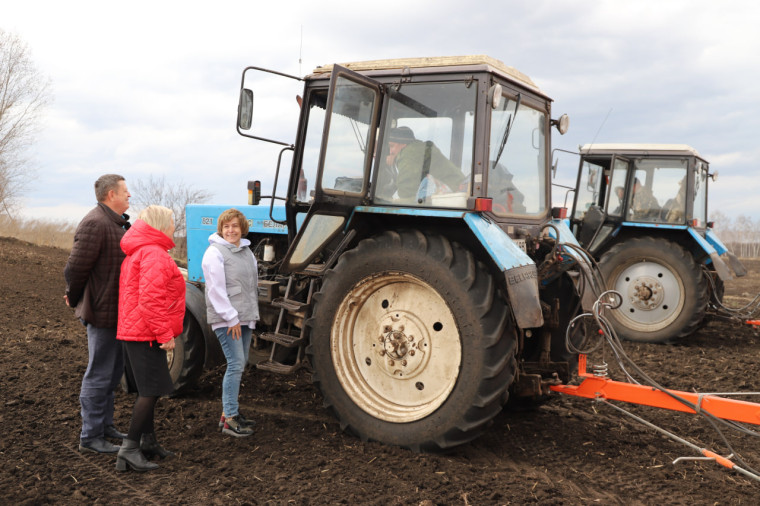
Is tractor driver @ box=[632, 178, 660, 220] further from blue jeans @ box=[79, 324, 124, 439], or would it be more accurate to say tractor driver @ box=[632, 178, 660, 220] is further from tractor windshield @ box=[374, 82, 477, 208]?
blue jeans @ box=[79, 324, 124, 439]

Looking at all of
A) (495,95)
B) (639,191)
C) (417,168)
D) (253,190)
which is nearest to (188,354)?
(253,190)

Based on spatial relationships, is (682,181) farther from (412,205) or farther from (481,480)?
(481,480)

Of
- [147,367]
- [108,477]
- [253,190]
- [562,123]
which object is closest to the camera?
[108,477]

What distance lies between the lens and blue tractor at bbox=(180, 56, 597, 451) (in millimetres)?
3551

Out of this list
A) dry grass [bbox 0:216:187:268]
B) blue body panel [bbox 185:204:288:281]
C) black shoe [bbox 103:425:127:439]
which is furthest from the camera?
dry grass [bbox 0:216:187:268]

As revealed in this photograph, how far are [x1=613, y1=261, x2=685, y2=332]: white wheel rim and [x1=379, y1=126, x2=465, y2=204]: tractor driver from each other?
535cm

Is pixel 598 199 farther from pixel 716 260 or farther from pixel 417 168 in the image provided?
pixel 417 168

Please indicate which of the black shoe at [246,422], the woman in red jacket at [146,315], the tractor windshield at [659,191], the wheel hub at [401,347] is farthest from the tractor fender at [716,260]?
the woman in red jacket at [146,315]

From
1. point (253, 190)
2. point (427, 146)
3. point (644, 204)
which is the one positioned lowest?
point (253, 190)

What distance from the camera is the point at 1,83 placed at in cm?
2150

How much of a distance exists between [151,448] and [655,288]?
6715 millimetres

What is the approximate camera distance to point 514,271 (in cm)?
350

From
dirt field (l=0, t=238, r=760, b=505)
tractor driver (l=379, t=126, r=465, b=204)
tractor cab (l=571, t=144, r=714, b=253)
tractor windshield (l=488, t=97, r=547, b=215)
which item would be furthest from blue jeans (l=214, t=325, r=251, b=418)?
tractor cab (l=571, t=144, r=714, b=253)

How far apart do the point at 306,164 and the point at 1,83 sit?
21.7m
